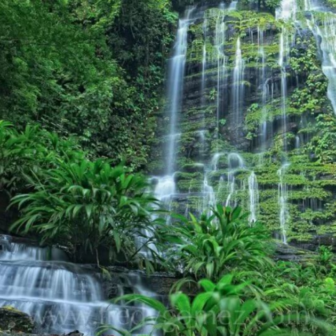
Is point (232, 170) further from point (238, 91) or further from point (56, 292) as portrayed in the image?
point (56, 292)

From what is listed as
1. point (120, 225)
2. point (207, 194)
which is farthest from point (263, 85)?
point (120, 225)

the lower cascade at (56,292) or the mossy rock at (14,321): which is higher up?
the lower cascade at (56,292)

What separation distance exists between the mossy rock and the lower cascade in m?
0.29

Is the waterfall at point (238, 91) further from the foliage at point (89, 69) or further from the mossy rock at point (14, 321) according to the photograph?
the mossy rock at point (14, 321)

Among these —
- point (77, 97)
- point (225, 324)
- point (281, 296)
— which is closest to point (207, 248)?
point (281, 296)

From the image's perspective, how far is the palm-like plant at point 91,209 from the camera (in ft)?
16.4

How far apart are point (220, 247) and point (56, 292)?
74.9 inches

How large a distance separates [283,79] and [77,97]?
902 centimetres

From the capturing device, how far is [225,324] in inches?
109

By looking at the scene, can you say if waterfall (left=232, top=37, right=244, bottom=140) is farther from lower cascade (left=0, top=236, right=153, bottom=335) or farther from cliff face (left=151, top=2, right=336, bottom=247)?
lower cascade (left=0, top=236, right=153, bottom=335)

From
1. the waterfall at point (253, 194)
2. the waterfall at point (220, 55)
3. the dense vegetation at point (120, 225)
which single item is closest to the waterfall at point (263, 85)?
the waterfall at point (220, 55)

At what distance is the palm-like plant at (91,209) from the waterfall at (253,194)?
26.6ft

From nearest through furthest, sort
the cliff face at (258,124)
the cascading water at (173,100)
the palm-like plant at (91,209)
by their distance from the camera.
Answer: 1. the palm-like plant at (91,209)
2. the cliff face at (258,124)
3. the cascading water at (173,100)

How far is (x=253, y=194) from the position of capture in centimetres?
1365
